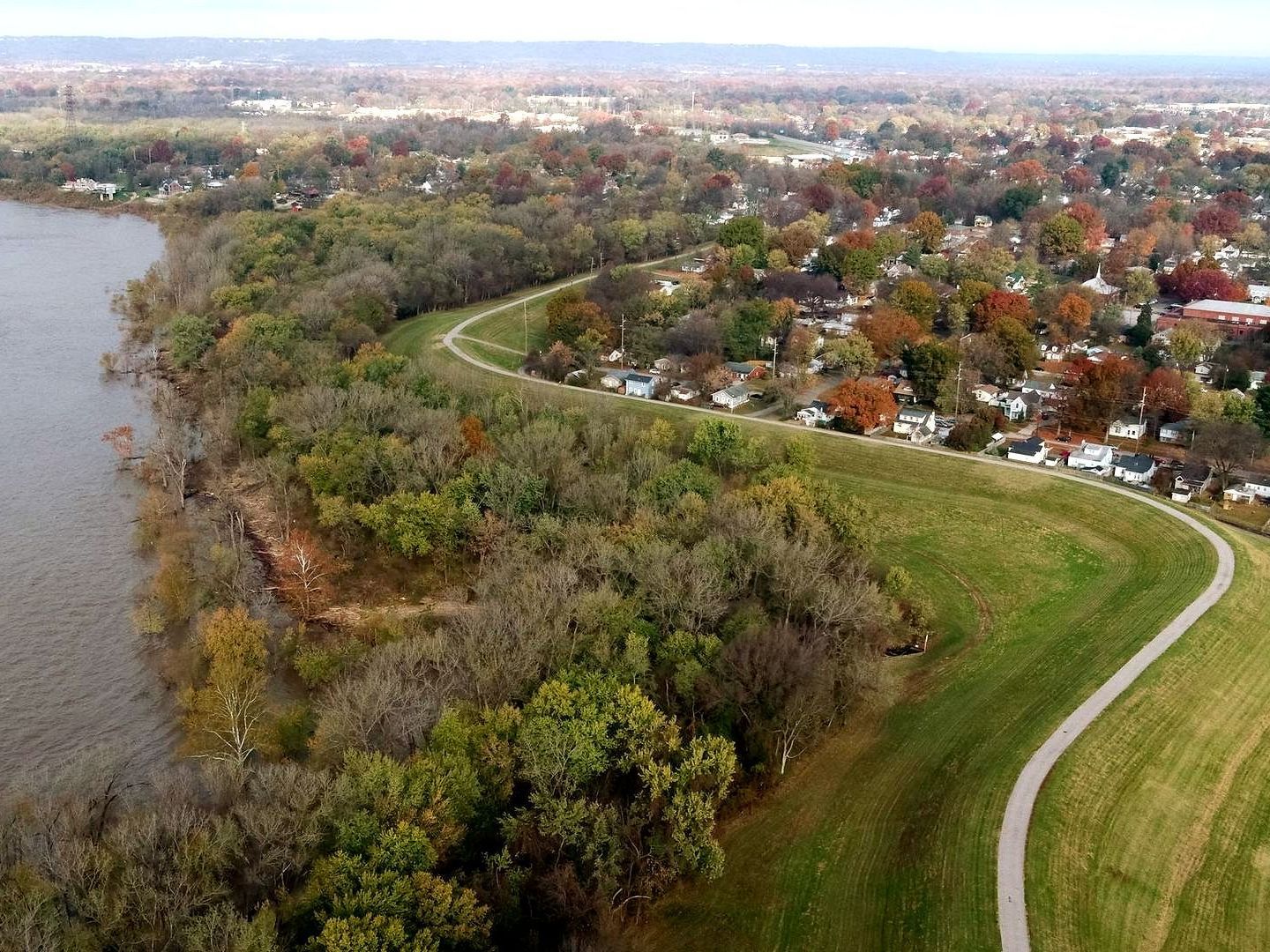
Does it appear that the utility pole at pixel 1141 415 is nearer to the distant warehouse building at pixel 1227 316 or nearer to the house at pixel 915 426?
the house at pixel 915 426

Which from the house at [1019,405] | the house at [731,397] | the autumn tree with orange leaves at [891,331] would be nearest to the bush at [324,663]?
the house at [731,397]

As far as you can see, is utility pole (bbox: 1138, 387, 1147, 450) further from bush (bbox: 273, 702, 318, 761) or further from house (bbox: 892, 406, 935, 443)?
bush (bbox: 273, 702, 318, 761)

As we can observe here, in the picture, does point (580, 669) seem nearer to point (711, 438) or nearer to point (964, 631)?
point (964, 631)

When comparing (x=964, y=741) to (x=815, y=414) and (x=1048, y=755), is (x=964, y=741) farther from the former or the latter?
(x=815, y=414)

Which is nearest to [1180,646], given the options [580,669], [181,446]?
[580,669]

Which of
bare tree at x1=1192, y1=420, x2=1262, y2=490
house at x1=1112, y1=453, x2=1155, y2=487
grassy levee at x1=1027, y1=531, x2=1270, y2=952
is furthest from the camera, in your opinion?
house at x1=1112, y1=453, x2=1155, y2=487

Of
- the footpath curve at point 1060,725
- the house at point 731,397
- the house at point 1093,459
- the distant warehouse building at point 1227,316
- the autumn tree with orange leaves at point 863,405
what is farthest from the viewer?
the distant warehouse building at point 1227,316

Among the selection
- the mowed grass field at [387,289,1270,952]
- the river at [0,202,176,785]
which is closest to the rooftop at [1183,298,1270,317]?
the mowed grass field at [387,289,1270,952]
